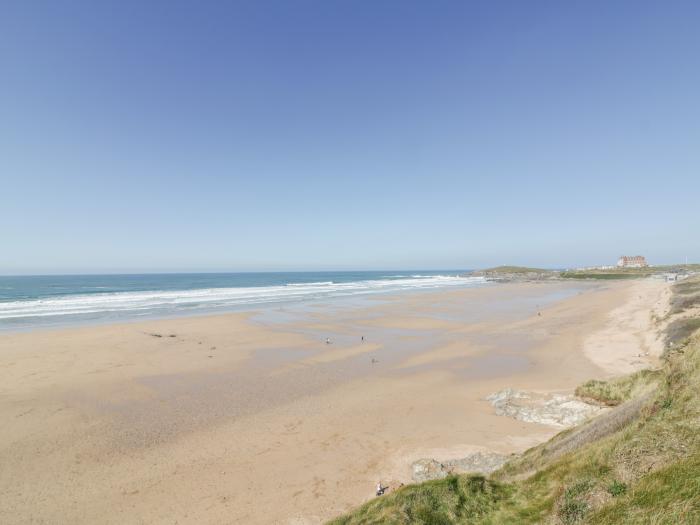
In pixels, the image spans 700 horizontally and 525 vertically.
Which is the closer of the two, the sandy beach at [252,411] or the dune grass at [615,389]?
the sandy beach at [252,411]

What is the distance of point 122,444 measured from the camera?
11.9m

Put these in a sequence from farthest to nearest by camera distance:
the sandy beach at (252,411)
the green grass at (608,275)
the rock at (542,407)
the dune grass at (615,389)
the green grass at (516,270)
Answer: the green grass at (516,270) → the green grass at (608,275) → the dune grass at (615,389) → the rock at (542,407) → the sandy beach at (252,411)

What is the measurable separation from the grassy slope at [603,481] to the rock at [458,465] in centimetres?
240

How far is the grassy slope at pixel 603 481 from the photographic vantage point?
4.09m

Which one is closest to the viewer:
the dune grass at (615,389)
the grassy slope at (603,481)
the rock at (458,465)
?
the grassy slope at (603,481)

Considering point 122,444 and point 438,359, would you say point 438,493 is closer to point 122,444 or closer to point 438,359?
point 122,444

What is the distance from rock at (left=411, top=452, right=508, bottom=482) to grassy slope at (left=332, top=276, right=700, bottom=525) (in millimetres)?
2400

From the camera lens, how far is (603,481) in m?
4.91

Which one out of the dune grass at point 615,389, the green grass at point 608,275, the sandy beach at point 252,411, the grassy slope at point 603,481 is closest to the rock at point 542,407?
the dune grass at point 615,389

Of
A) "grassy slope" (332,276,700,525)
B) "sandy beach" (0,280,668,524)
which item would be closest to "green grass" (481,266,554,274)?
"sandy beach" (0,280,668,524)

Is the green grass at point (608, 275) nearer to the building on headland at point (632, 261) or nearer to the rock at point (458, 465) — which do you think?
the building on headland at point (632, 261)

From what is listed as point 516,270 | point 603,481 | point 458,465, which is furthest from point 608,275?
point 603,481

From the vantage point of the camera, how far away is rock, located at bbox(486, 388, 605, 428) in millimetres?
12672

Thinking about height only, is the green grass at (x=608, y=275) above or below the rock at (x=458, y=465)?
above
